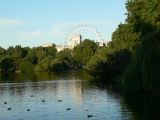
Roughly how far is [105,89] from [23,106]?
62.2ft

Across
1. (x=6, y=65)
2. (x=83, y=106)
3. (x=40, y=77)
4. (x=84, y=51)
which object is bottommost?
(x=83, y=106)

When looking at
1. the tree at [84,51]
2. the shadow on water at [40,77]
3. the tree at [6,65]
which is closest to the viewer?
the shadow on water at [40,77]

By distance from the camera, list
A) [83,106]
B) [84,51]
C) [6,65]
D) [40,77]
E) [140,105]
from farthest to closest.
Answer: [84,51], [6,65], [40,77], [83,106], [140,105]

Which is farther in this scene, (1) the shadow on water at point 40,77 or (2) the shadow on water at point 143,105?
(1) the shadow on water at point 40,77

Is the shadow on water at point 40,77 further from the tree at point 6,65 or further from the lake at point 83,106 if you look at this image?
the lake at point 83,106

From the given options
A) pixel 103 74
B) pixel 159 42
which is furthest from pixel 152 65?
pixel 103 74

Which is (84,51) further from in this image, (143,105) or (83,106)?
(143,105)

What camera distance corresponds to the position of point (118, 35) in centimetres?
9025

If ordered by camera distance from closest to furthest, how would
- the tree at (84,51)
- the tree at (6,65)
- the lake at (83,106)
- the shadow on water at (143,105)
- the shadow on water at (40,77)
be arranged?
the shadow on water at (143,105), the lake at (83,106), the shadow on water at (40,77), the tree at (6,65), the tree at (84,51)

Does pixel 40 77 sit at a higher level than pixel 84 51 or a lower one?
lower

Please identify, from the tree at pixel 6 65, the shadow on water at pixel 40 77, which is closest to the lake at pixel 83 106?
the shadow on water at pixel 40 77

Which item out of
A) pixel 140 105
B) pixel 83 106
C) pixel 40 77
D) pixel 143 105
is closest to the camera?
pixel 143 105

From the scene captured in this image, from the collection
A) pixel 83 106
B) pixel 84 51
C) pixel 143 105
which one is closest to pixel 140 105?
pixel 143 105

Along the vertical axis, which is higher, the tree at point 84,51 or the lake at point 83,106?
the tree at point 84,51
